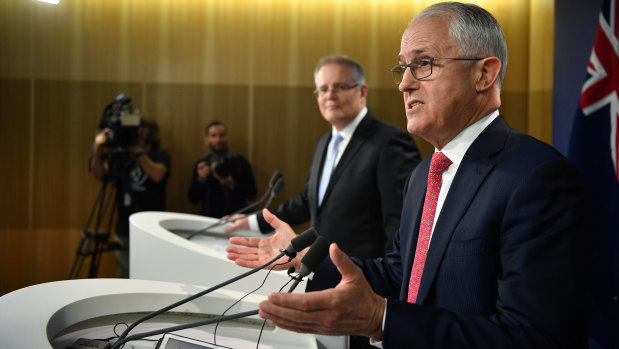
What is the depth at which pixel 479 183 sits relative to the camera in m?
1.09

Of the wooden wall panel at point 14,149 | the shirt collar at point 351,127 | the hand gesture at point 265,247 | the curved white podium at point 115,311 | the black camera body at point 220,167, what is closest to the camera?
the curved white podium at point 115,311

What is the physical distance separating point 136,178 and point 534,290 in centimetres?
348

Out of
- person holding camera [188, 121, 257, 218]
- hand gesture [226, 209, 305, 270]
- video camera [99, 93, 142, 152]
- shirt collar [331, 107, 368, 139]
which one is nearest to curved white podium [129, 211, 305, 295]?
hand gesture [226, 209, 305, 270]

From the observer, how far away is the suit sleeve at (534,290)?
93 centimetres

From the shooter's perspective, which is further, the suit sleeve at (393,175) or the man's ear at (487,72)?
the suit sleeve at (393,175)

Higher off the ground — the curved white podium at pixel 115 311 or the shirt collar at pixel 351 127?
the shirt collar at pixel 351 127

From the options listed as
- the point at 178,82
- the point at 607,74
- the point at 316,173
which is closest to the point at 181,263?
the point at 316,173

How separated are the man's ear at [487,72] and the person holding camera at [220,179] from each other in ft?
10.5

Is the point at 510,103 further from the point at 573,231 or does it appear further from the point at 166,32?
the point at 573,231

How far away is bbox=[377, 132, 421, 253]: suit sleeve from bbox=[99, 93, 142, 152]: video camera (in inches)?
70.5

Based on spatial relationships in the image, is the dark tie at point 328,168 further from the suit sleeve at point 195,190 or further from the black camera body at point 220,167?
the suit sleeve at point 195,190

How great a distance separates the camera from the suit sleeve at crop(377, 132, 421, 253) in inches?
90.7

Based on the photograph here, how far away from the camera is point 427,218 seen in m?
1.21

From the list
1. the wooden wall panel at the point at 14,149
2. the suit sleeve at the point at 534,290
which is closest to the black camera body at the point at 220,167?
the wooden wall panel at the point at 14,149
